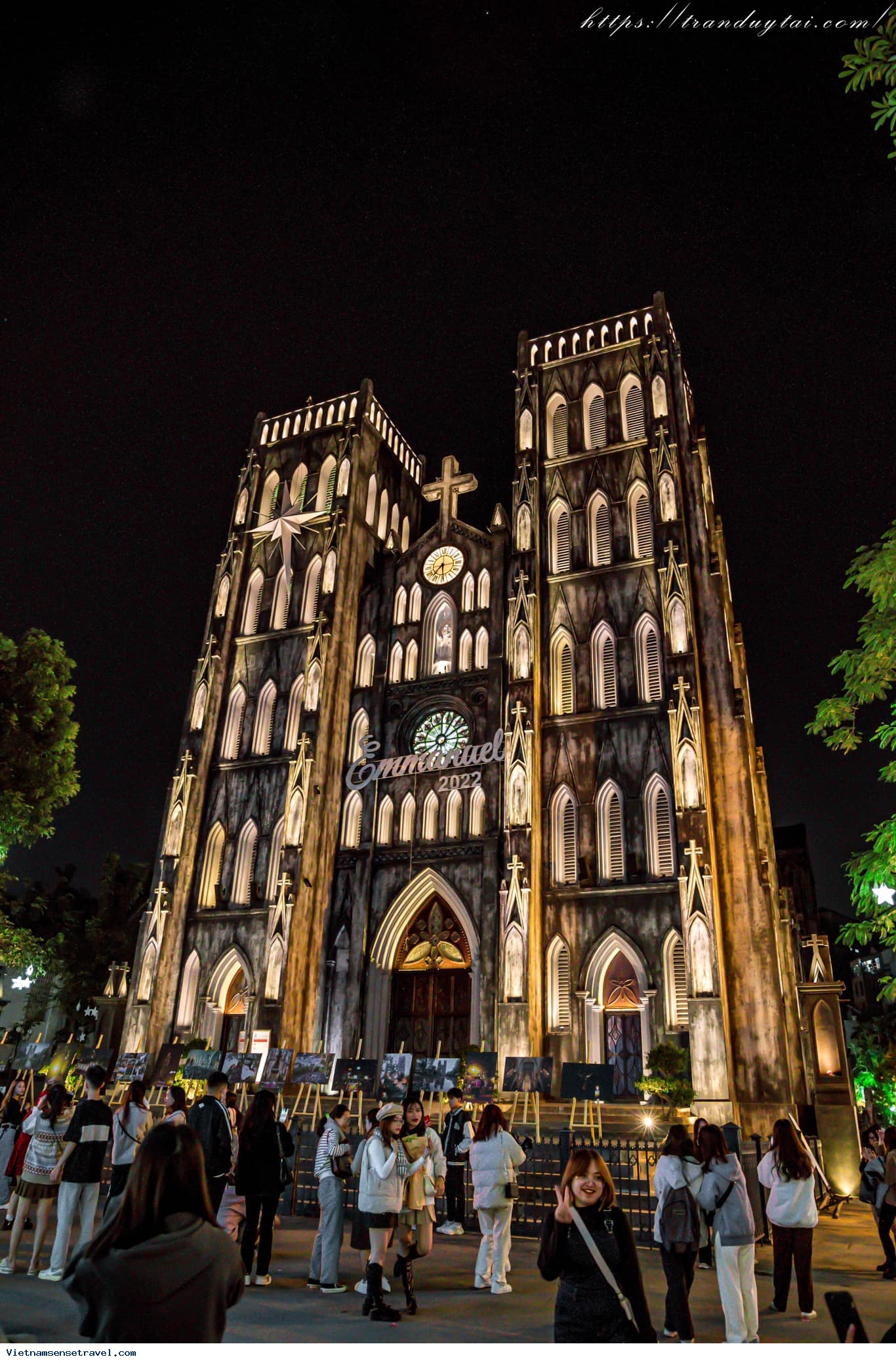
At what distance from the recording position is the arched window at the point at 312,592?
33.7m

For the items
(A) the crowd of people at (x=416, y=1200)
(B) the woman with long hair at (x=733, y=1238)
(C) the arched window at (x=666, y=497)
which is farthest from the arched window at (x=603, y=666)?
(B) the woman with long hair at (x=733, y=1238)

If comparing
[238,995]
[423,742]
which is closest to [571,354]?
[423,742]

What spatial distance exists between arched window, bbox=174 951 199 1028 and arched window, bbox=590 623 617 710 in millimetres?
15432

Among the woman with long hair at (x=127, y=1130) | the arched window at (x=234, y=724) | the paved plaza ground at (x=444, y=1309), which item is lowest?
the paved plaza ground at (x=444, y=1309)

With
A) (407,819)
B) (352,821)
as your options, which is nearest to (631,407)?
(407,819)

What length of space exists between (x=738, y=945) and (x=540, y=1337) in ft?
58.1

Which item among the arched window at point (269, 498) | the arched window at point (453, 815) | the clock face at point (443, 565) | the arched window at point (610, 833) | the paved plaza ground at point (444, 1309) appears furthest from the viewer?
the arched window at point (269, 498)

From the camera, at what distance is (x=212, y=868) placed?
3111cm

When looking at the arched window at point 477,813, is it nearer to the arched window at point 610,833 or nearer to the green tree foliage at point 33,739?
the arched window at point 610,833

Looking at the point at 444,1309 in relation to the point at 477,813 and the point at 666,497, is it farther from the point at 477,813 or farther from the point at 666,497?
the point at 666,497

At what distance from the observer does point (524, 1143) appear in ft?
45.8

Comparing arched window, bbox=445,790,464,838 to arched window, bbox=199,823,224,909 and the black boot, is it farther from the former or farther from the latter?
the black boot

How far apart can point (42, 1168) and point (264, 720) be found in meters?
24.0

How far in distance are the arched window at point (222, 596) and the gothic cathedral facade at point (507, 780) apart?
111mm
